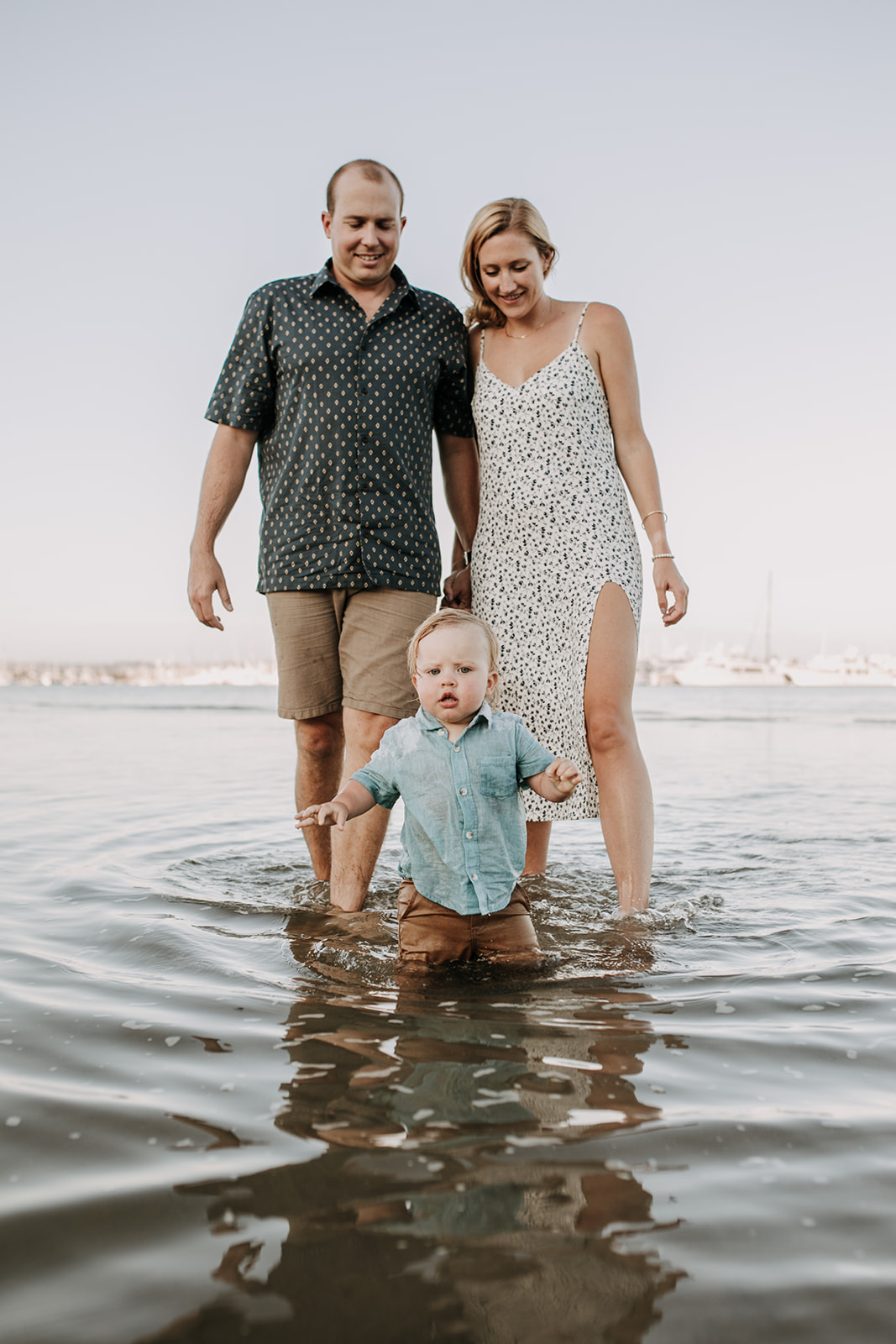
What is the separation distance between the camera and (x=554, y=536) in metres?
3.93

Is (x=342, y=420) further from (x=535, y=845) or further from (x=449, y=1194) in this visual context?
(x=449, y=1194)

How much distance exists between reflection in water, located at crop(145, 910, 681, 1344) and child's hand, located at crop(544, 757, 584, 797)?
0.61 meters

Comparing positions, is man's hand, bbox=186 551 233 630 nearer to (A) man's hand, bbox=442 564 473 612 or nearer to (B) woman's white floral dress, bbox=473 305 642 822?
A: (A) man's hand, bbox=442 564 473 612

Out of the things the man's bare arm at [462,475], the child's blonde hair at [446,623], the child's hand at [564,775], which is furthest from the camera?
the man's bare arm at [462,475]

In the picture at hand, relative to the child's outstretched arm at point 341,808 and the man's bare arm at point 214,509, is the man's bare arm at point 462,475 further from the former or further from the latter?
the child's outstretched arm at point 341,808

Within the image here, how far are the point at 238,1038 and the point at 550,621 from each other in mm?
2103

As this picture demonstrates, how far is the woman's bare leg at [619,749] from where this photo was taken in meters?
3.58

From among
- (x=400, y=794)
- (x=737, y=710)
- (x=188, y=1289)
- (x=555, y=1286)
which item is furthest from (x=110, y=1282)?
(x=737, y=710)

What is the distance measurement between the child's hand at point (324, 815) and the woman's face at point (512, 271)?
2077 millimetres

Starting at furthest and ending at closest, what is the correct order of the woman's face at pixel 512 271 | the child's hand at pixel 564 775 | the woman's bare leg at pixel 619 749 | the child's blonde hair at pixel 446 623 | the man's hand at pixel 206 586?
1. the man's hand at pixel 206 586
2. the woman's face at pixel 512 271
3. the woman's bare leg at pixel 619 749
4. the child's blonde hair at pixel 446 623
5. the child's hand at pixel 564 775

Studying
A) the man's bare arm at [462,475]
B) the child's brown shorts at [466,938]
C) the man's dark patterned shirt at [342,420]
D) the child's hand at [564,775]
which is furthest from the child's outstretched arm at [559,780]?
the man's bare arm at [462,475]

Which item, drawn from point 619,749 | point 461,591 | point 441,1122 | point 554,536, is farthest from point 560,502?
point 441,1122

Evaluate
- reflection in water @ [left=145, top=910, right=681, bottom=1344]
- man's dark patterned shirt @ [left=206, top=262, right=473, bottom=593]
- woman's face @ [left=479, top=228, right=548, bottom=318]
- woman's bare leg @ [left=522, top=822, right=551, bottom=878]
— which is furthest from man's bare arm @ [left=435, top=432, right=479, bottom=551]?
reflection in water @ [left=145, top=910, right=681, bottom=1344]

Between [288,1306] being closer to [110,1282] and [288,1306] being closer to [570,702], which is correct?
[110,1282]
